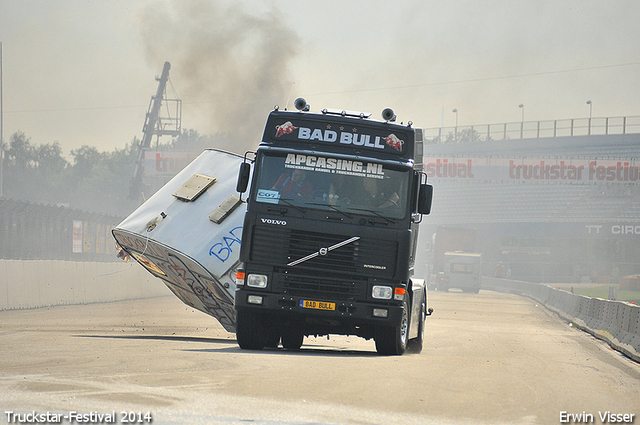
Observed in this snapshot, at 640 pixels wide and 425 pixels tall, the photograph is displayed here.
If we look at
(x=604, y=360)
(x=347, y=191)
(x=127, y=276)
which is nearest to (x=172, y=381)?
(x=347, y=191)

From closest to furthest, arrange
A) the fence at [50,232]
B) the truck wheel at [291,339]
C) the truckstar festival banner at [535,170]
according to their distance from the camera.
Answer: the truck wheel at [291,339] < the fence at [50,232] < the truckstar festival banner at [535,170]

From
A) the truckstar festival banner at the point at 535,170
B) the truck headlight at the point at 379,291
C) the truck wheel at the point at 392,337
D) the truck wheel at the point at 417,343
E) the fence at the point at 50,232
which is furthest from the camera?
the truckstar festival banner at the point at 535,170

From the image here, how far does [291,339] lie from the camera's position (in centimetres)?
1351

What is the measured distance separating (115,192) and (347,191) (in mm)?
128144

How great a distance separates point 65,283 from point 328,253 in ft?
48.5

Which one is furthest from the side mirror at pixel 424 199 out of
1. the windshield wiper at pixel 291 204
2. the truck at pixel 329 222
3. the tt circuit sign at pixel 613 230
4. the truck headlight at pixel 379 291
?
the tt circuit sign at pixel 613 230

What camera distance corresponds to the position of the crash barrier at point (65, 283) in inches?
824

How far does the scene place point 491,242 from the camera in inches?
3310

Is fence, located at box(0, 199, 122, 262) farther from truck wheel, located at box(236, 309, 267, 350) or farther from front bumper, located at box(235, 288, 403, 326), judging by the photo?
front bumper, located at box(235, 288, 403, 326)

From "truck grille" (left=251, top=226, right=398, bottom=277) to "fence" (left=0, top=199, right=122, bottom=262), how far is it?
18.7 meters

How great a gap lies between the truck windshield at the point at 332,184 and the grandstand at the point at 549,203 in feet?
206

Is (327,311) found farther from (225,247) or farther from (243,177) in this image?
(225,247)

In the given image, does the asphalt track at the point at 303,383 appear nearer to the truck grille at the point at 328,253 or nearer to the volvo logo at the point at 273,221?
the truck grille at the point at 328,253

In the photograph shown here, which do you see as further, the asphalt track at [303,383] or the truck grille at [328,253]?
the truck grille at [328,253]
